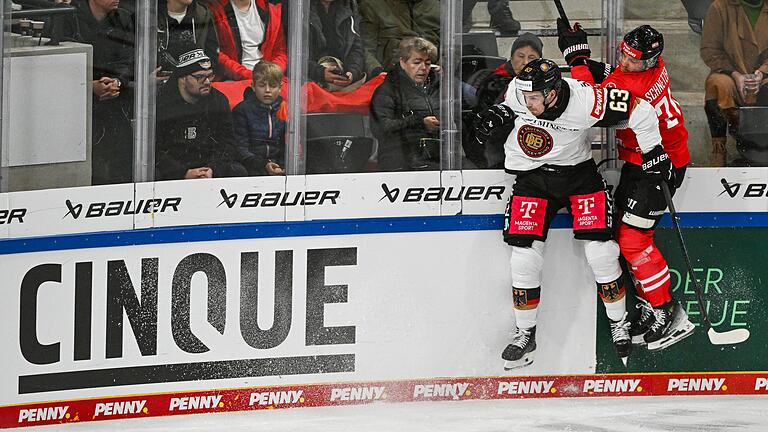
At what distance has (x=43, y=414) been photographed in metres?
5.16

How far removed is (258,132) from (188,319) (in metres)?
0.90

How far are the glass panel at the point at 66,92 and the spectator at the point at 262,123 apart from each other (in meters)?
0.51

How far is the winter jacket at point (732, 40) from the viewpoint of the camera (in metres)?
5.55

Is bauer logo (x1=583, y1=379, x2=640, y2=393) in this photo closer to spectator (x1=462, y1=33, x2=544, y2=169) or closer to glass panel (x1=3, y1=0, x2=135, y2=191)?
spectator (x1=462, y1=33, x2=544, y2=169)

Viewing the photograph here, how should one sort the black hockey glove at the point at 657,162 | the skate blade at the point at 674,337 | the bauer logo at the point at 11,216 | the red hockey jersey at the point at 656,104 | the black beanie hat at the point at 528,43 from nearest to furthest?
the bauer logo at the point at 11,216 → the black hockey glove at the point at 657,162 → the red hockey jersey at the point at 656,104 → the black beanie hat at the point at 528,43 → the skate blade at the point at 674,337

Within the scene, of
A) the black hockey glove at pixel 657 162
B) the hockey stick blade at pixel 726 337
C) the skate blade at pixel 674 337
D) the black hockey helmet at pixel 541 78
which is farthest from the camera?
the hockey stick blade at pixel 726 337

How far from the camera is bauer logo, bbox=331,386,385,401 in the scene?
5469 millimetres

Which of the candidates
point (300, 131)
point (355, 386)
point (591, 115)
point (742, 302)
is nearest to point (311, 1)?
point (300, 131)

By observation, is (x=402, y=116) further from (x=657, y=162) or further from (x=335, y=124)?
(x=657, y=162)

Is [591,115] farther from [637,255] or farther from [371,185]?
[371,185]

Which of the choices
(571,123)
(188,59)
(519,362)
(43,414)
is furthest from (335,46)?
(43,414)

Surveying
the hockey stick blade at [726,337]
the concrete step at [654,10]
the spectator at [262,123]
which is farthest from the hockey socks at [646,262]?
the spectator at [262,123]

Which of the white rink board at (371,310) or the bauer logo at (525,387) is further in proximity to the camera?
the bauer logo at (525,387)

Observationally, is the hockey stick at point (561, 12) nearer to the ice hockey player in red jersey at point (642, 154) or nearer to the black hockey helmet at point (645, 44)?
the ice hockey player in red jersey at point (642, 154)
